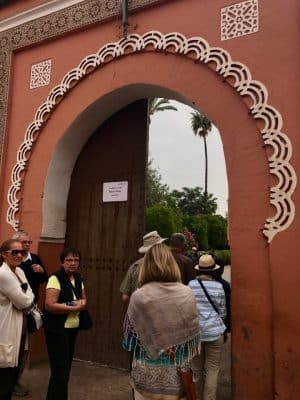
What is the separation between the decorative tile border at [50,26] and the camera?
14.2 feet

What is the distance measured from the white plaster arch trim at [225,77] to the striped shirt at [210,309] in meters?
0.57

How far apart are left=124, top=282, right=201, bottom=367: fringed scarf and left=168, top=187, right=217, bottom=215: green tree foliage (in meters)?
32.5

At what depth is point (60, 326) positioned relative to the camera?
2.91 metres

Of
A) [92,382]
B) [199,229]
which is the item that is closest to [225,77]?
[92,382]

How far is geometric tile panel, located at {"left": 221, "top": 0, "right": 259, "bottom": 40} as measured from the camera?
352 centimetres

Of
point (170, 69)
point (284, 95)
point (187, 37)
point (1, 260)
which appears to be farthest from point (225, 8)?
point (1, 260)

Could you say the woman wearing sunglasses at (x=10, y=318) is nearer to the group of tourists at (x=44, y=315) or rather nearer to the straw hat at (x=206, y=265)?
the group of tourists at (x=44, y=315)

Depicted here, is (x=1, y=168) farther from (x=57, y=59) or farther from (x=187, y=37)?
(x=187, y=37)

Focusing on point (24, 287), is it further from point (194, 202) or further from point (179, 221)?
point (194, 202)

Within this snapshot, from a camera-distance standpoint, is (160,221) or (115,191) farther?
(160,221)

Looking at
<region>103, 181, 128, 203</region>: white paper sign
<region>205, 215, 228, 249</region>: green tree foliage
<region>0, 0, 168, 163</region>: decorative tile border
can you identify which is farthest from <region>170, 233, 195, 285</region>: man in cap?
<region>205, 215, 228, 249</region>: green tree foliage

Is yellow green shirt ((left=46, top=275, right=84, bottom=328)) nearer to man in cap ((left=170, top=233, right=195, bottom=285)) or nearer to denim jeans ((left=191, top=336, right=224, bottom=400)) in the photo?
denim jeans ((left=191, top=336, right=224, bottom=400))

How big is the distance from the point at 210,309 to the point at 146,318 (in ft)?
4.21

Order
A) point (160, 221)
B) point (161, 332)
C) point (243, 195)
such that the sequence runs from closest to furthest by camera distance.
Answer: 1. point (161, 332)
2. point (243, 195)
3. point (160, 221)
